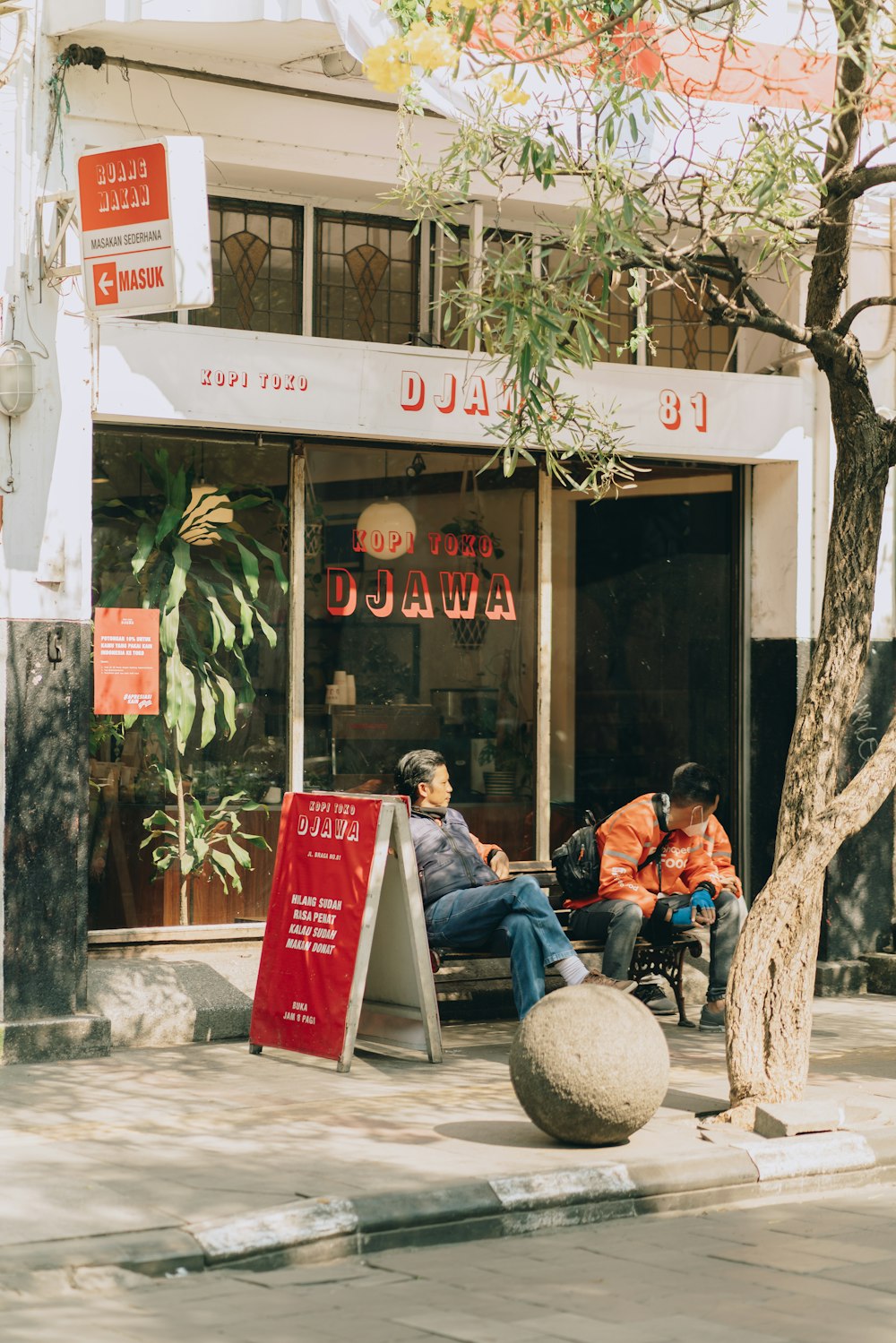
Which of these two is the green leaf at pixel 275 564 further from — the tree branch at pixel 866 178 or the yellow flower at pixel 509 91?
the tree branch at pixel 866 178

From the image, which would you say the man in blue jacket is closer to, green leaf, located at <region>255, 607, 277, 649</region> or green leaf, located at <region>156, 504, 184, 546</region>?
green leaf, located at <region>255, 607, 277, 649</region>

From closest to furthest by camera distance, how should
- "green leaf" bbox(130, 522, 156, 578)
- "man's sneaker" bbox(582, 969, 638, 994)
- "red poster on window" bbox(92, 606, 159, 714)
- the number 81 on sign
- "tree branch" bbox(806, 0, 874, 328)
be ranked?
"tree branch" bbox(806, 0, 874, 328) → "man's sneaker" bbox(582, 969, 638, 994) → "red poster on window" bbox(92, 606, 159, 714) → "green leaf" bbox(130, 522, 156, 578) → the number 81 on sign

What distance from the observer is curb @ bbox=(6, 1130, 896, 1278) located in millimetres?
5758

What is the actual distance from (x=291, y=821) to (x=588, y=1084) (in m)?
3.01

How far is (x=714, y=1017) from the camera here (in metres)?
10.2

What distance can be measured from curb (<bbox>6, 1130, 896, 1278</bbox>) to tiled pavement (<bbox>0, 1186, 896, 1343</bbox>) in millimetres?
65

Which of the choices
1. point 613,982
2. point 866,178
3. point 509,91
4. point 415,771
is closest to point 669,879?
point 613,982

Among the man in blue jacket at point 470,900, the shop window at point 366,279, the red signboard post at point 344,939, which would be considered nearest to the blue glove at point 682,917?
the man in blue jacket at point 470,900

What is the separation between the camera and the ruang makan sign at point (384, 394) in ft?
31.6

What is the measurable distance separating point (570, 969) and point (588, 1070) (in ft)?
7.45

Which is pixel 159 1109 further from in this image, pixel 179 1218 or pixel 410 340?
pixel 410 340

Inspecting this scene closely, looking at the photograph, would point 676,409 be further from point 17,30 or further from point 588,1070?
point 588,1070

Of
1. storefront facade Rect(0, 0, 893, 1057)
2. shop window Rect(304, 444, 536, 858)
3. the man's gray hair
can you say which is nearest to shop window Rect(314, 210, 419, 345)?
storefront facade Rect(0, 0, 893, 1057)

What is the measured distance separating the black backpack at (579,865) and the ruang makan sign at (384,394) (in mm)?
2375
